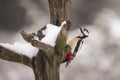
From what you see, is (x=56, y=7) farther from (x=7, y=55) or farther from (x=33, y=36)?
(x=7, y=55)

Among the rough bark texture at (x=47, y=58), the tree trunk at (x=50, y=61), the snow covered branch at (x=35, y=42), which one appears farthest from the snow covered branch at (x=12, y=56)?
the snow covered branch at (x=35, y=42)

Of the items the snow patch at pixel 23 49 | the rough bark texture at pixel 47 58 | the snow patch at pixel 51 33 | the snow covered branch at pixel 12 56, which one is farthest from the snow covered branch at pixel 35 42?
the snow covered branch at pixel 12 56

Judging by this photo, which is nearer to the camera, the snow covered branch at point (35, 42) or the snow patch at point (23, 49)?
the snow covered branch at point (35, 42)

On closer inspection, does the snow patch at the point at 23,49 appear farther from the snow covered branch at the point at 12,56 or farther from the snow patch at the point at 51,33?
the snow patch at the point at 51,33

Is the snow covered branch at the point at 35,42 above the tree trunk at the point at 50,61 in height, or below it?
above

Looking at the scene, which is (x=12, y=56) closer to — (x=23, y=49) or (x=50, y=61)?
(x=23, y=49)

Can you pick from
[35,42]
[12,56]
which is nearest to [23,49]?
[12,56]

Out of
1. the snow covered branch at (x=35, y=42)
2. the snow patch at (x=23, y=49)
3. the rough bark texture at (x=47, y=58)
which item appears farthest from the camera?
the snow patch at (x=23, y=49)

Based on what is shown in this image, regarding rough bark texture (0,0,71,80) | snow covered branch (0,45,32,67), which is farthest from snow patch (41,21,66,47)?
snow covered branch (0,45,32,67)

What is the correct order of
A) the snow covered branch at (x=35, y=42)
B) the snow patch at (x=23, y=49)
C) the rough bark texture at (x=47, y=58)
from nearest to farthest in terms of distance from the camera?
1. the snow covered branch at (x=35, y=42)
2. the rough bark texture at (x=47, y=58)
3. the snow patch at (x=23, y=49)

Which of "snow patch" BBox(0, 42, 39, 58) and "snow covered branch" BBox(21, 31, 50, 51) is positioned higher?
"snow covered branch" BBox(21, 31, 50, 51)

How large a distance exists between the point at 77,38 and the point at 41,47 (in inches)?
51.8

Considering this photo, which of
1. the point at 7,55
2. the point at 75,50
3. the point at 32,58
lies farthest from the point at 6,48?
the point at 75,50

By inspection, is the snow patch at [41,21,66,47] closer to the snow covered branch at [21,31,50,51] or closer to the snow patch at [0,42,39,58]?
the snow covered branch at [21,31,50,51]
